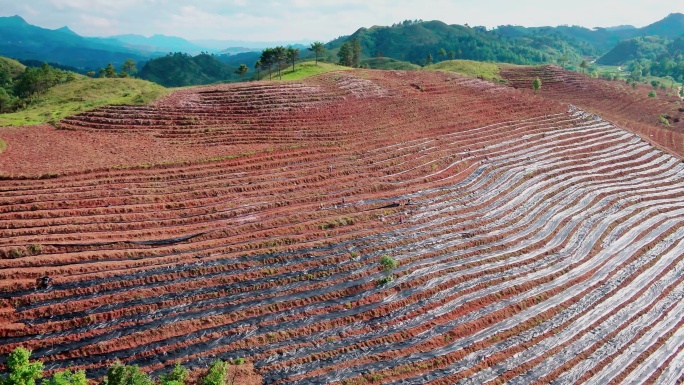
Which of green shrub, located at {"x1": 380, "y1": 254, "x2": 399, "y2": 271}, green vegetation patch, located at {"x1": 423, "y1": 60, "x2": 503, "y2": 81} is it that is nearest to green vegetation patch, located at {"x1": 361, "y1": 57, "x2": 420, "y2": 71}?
green vegetation patch, located at {"x1": 423, "y1": 60, "x2": 503, "y2": 81}

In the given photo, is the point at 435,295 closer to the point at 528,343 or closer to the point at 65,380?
the point at 528,343

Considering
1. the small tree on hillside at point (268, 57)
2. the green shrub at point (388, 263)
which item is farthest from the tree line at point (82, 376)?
the small tree on hillside at point (268, 57)

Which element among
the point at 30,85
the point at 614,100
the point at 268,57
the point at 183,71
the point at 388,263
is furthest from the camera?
the point at 183,71

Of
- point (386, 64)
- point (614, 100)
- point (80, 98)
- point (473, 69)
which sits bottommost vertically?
point (80, 98)

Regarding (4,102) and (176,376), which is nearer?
(176,376)

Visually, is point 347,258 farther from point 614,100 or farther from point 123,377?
point 614,100

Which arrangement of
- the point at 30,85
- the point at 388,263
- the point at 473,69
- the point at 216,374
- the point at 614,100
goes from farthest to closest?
the point at 473,69
the point at 614,100
the point at 30,85
the point at 388,263
the point at 216,374

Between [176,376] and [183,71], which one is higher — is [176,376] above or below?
below

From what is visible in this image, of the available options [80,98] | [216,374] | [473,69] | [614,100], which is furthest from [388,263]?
[614,100]
